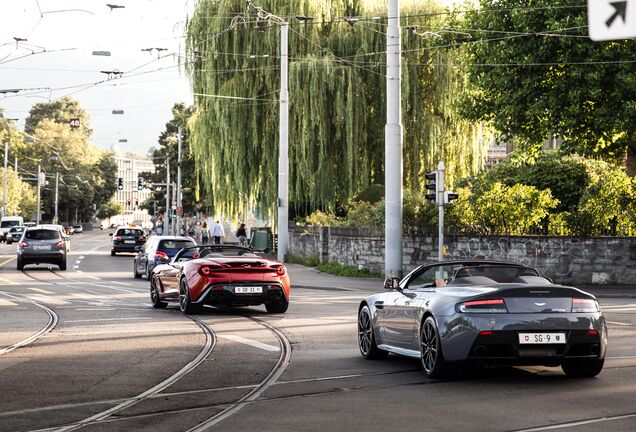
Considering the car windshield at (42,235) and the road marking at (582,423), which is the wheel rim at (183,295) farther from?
the car windshield at (42,235)

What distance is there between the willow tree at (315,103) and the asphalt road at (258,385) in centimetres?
2458

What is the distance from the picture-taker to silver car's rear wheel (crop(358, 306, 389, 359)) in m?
14.7

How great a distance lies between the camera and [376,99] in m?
45.6

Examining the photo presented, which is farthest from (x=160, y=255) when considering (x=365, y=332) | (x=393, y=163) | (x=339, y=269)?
(x=365, y=332)

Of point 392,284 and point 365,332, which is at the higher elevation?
point 392,284

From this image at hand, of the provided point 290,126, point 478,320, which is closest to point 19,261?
point 290,126

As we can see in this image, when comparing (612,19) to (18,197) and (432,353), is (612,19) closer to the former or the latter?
(432,353)

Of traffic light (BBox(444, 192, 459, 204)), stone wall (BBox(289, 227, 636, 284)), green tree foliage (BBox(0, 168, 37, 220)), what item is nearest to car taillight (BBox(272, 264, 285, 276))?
traffic light (BBox(444, 192, 459, 204))

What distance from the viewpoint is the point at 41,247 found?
44938 millimetres

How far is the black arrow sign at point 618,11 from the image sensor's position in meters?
7.98

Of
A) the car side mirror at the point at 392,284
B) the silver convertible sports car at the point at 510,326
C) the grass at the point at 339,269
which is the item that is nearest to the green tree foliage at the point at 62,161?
A: the grass at the point at 339,269

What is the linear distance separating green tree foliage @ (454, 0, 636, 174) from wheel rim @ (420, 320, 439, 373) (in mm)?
21603

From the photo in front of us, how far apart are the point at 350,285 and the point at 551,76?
855 centimetres

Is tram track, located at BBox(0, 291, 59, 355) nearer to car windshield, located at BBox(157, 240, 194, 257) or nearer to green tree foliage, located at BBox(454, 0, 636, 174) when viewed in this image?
car windshield, located at BBox(157, 240, 194, 257)
